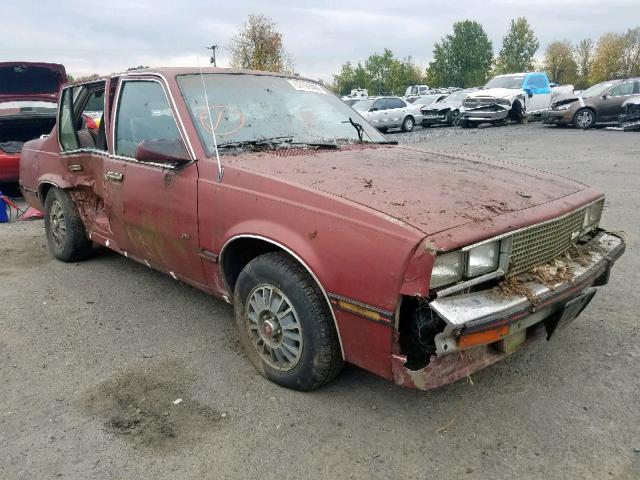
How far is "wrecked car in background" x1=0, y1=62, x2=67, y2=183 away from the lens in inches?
320

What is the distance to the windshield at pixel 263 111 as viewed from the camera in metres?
3.46

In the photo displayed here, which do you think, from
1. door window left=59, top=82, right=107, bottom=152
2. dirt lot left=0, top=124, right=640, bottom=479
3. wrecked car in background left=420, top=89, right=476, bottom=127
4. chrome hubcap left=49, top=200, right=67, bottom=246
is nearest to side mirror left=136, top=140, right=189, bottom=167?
dirt lot left=0, top=124, right=640, bottom=479

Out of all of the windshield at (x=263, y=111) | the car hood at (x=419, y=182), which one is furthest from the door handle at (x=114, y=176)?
the car hood at (x=419, y=182)

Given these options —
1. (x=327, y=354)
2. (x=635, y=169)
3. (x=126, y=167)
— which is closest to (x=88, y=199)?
(x=126, y=167)

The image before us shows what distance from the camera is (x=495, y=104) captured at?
19562mm

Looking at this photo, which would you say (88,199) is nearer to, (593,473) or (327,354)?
(327,354)

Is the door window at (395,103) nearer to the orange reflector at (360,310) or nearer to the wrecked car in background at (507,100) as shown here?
the wrecked car in background at (507,100)

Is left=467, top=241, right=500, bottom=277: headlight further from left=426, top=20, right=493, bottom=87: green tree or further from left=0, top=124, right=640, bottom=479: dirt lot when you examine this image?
left=426, top=20, right=493, bottom=87: green tree

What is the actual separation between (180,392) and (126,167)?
178cm

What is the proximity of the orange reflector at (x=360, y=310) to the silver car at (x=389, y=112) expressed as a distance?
1942cm

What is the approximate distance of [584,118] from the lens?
18000 millimetres

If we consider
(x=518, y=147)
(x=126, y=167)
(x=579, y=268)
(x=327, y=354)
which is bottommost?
(x=518, y=147)

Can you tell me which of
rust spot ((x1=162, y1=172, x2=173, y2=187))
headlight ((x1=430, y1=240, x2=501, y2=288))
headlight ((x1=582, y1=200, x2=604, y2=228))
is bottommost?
headlight ((x1=582, y1=200, x2=604, y2=228))

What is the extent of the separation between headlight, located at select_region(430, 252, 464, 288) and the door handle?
262cm
